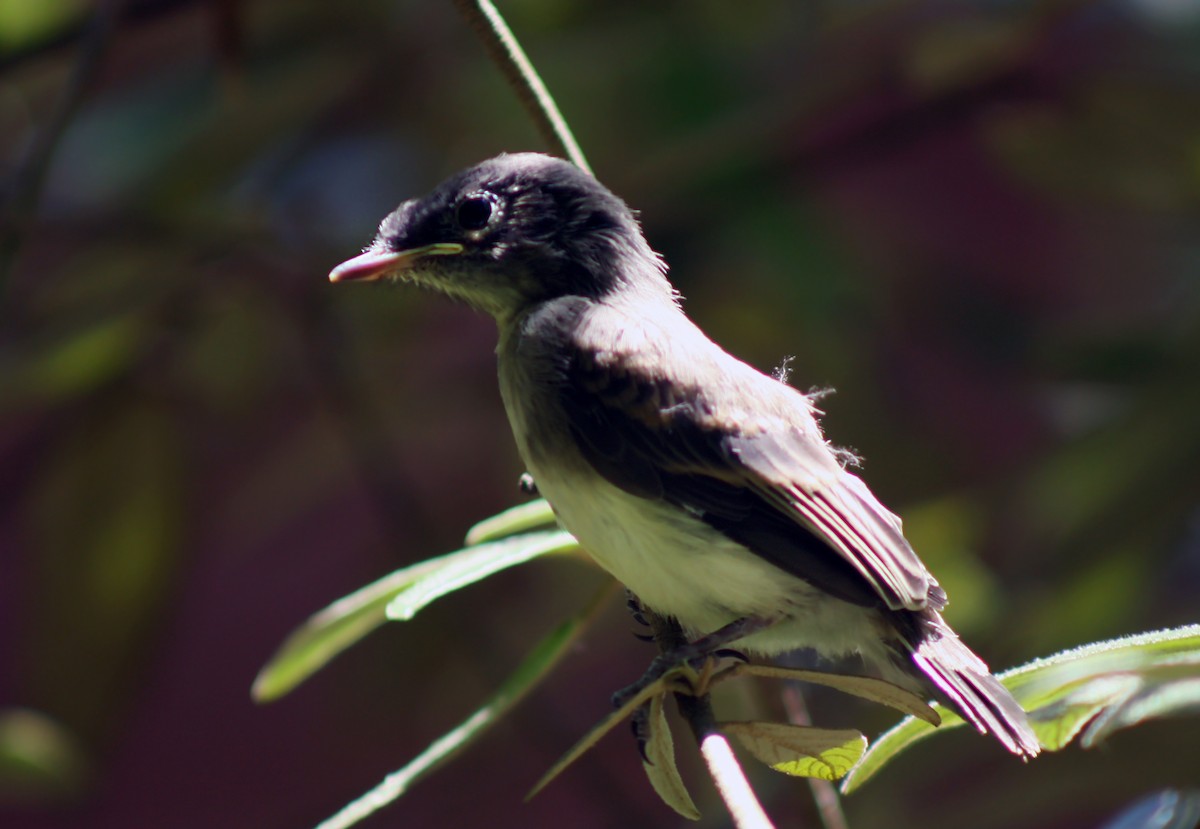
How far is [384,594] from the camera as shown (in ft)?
6.70

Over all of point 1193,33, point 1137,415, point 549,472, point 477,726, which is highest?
point 549,472

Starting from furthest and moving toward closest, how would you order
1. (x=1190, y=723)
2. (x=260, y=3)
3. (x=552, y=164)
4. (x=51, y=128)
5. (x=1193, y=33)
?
(x=260, y=3) → (x=1193, y=33) → (x=1190, y=723) → (x=552, y=164) → (x=51, y=128)

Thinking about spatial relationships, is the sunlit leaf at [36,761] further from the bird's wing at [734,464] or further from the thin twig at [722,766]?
the thin twig at [722,766]

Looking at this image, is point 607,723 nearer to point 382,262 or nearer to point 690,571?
point 690,571

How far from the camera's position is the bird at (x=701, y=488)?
2053 millimetres

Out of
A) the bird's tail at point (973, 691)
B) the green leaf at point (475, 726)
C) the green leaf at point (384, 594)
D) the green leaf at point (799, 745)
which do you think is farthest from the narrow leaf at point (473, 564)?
the bird's tail at point (973, 691)

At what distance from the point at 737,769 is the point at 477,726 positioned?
555 mm

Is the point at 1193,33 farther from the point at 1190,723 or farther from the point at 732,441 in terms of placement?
the point at 732,441

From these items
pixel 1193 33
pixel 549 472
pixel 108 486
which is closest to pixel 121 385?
pixel 108 486

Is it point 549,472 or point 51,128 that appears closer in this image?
point 549,472

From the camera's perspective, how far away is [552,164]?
8.03 feet

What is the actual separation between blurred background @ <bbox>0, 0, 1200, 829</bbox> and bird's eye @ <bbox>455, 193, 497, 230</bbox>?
2.86 feet

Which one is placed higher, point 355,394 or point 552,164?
point 552,164

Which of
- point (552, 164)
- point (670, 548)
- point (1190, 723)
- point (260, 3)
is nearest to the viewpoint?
point (670, 548)
